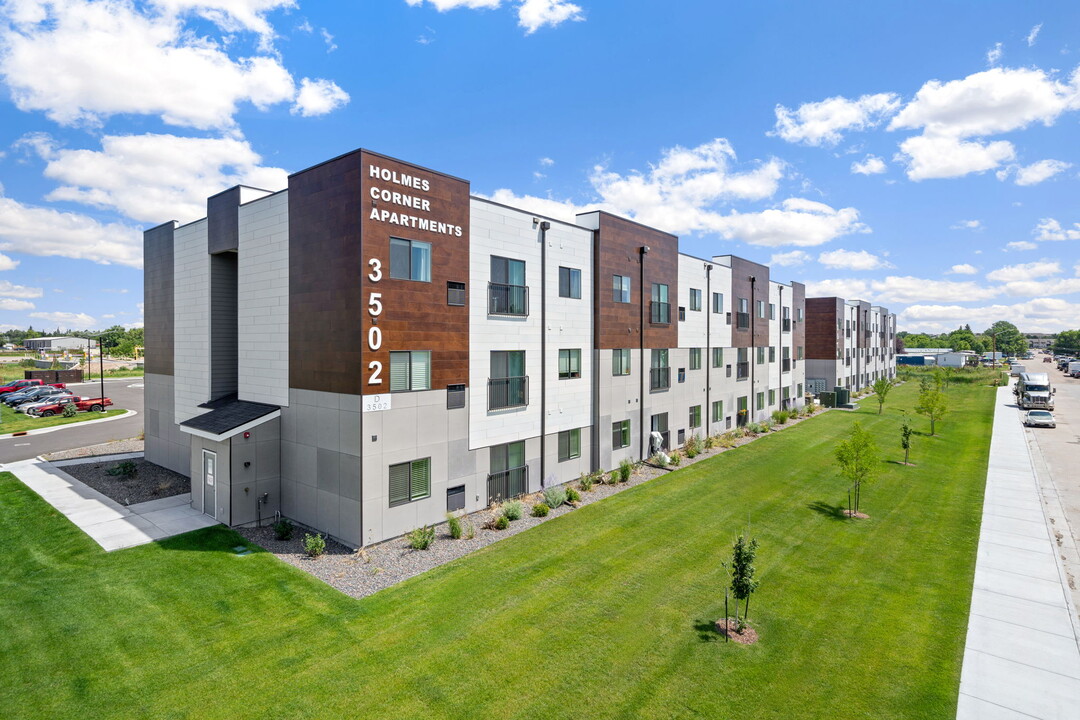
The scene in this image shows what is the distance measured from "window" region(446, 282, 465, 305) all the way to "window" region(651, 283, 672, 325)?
1250cm

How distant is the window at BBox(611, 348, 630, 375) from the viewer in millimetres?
23594

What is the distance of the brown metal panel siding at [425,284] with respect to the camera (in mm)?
14391

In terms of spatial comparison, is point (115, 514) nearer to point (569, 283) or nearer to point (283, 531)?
point (283, 531)

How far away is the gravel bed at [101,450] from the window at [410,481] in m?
21.1

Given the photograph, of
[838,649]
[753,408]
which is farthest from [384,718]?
[753,408]

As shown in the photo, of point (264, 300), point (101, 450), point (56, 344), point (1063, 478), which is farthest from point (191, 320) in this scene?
point (56, 344)

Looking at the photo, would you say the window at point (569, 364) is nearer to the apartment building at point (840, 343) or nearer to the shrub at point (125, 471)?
the shrub at point (125, 471)

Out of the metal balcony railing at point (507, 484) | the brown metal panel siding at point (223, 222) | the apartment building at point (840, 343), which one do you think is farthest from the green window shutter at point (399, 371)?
the apartment building at point (840, 343)

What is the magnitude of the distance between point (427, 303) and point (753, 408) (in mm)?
29998

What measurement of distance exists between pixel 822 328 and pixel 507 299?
47659 millimetres

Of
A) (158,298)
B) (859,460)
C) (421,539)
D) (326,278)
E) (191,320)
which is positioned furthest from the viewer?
(158,298)

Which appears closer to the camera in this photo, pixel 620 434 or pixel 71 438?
pixel 620 434

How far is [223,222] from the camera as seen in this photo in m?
19.4

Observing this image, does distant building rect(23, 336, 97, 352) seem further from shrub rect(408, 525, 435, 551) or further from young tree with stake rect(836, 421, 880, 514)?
young tree with stake rect(836, 421, 880, 514)
